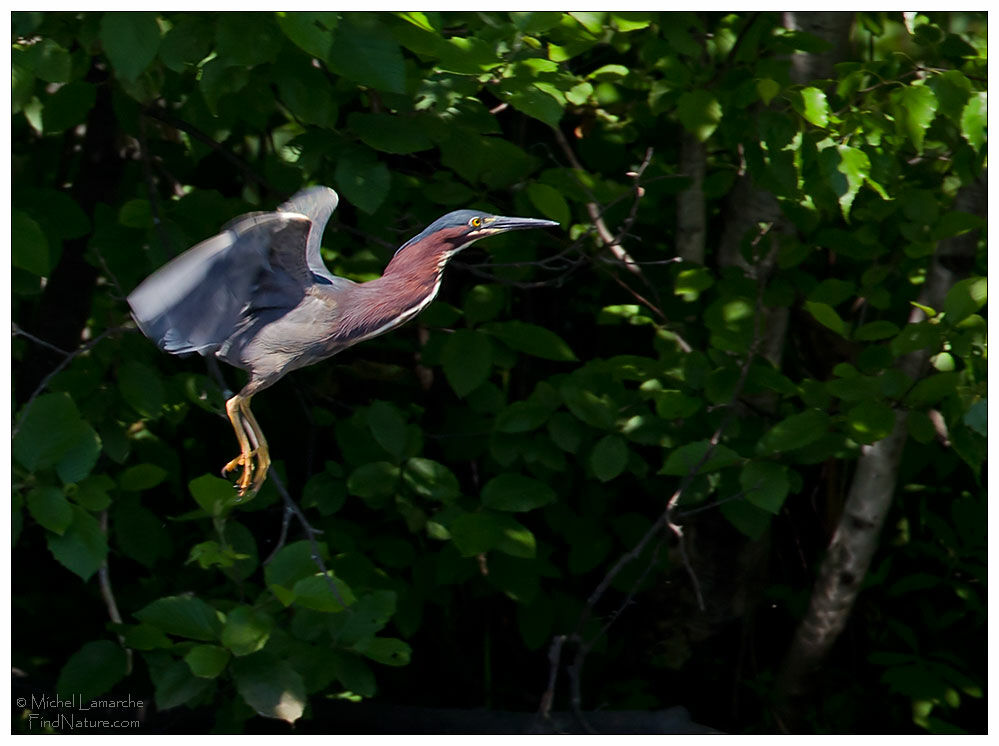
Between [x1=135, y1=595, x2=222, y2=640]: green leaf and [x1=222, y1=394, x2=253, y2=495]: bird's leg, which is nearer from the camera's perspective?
[x1=222, y1=394, x2=253, y2=495]: bird's leg

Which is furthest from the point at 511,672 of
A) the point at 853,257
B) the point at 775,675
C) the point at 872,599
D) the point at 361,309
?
the point at 361,309

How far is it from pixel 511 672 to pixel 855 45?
5.94 ft

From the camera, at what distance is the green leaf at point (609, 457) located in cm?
219

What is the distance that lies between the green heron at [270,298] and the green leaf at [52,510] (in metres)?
0.65

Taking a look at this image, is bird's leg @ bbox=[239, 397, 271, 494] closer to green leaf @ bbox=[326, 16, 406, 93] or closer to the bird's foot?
the bird's foot

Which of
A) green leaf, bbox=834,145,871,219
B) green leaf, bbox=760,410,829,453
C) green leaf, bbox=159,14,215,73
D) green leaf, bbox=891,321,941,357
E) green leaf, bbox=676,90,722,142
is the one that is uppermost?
green leaf, bbox=159,14,215,73

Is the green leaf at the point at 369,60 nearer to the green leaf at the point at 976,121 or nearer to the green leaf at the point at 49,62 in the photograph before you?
the green leaf at the point at 49,62

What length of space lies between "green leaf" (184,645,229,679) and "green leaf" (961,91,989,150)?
1.43m

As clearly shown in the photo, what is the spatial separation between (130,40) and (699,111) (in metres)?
1.08

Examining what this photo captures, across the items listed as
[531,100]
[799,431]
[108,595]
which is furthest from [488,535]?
[531,100]

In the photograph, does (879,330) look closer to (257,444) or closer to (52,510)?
(257,444)

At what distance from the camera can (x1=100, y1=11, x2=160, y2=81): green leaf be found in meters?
1.46

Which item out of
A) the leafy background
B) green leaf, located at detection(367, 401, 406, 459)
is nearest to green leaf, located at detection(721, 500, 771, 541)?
the leafy background

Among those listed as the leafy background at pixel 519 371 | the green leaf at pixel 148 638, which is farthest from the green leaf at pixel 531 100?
the green leaf at pixel 148 638
